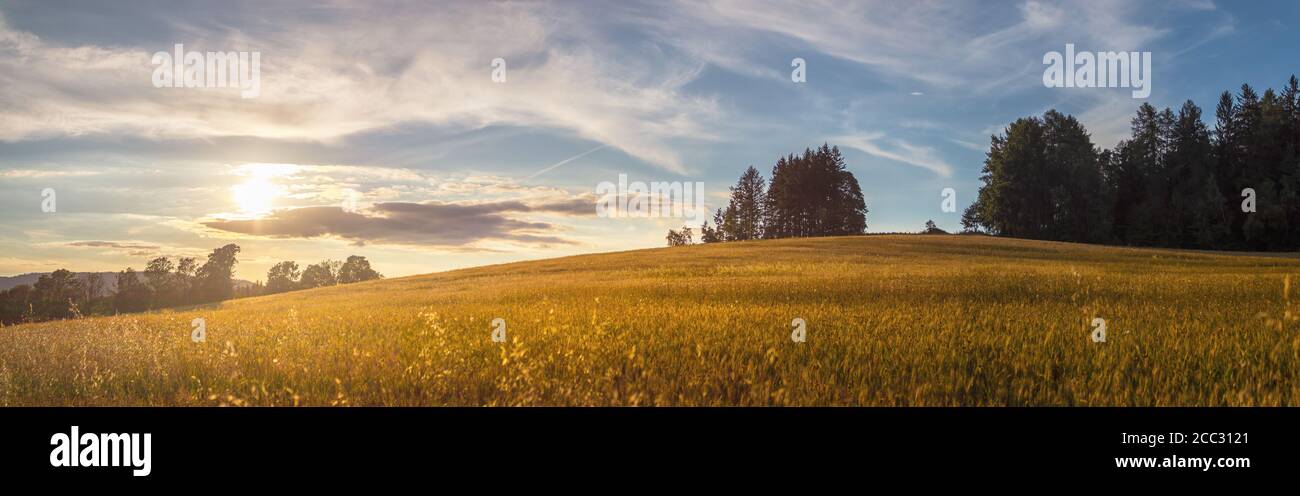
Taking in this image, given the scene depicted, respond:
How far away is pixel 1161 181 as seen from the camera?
296 ft

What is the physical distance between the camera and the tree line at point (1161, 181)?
78.7 meters

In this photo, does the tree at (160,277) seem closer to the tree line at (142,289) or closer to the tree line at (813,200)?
the tree line at (142,289)

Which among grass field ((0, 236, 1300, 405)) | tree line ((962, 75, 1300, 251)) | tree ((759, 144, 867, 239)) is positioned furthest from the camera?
tree ((759, 144, 867, 239))

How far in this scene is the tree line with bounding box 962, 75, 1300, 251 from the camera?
78.7m

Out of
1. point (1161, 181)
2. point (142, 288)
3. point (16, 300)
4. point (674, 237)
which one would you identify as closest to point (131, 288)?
point (142, 288)

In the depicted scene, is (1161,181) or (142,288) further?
(1161,181)

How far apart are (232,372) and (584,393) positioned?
4.40 meters

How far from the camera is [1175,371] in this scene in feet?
22.5

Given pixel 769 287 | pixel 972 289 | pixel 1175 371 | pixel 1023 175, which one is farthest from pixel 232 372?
pixel 1023 175

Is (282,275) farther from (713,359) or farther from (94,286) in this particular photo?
(713,359)

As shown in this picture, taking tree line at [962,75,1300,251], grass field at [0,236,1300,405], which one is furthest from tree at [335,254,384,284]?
grass field at [0,236,1300,405]

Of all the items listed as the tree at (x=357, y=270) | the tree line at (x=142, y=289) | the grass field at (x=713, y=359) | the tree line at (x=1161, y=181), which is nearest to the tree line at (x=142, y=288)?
the tree line at (x=142, y=289)

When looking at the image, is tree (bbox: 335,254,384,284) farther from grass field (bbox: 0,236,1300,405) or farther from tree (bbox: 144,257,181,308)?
grass field (bbox: 0,236,1300,405)
